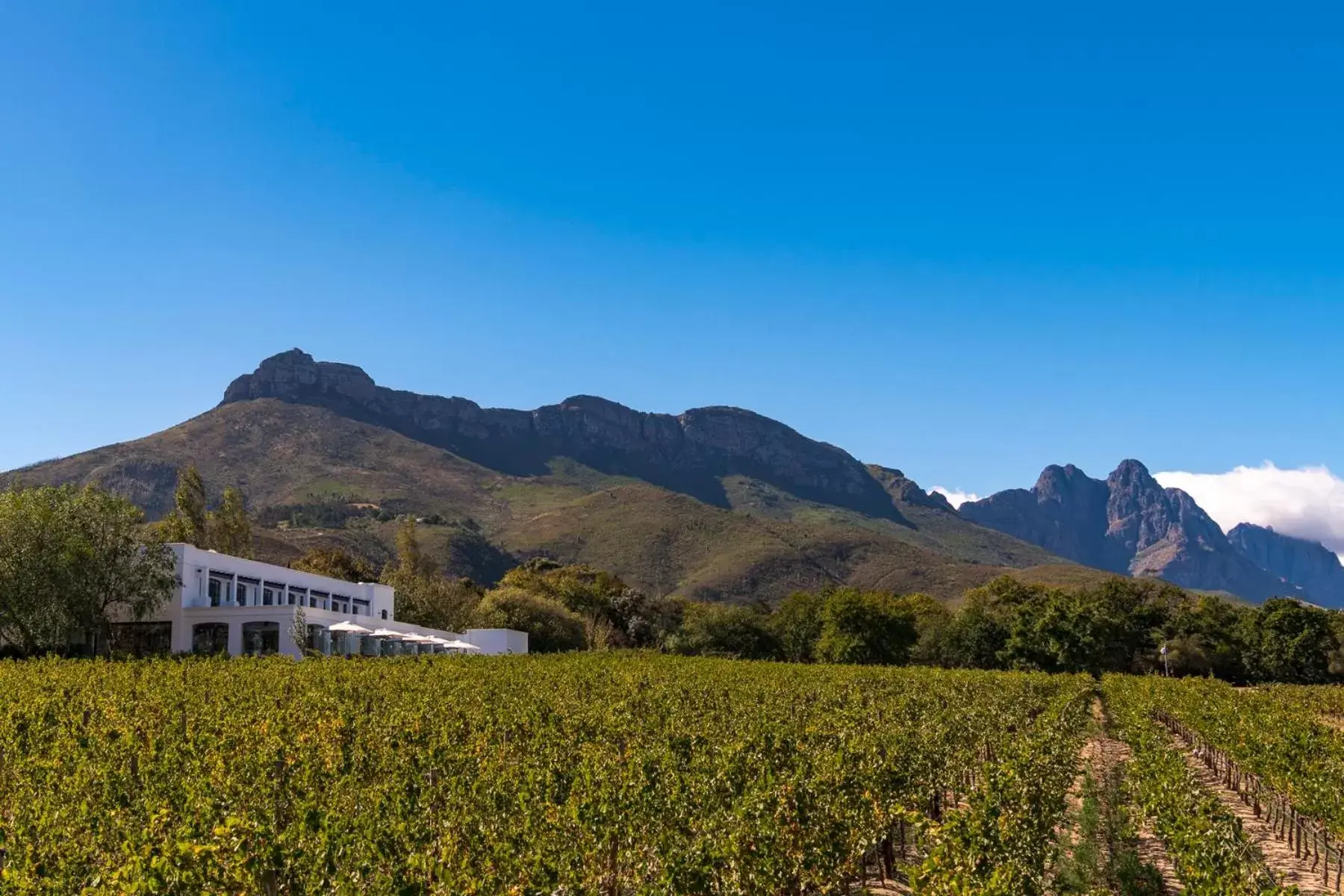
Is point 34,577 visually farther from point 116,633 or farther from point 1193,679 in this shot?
point 1193,679

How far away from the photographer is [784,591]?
130625mm

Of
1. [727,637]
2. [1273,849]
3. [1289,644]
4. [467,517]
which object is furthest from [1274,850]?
[467,517]

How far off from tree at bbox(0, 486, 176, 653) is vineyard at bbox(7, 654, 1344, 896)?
54.7 feet

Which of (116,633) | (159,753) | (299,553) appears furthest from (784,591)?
(159,753)

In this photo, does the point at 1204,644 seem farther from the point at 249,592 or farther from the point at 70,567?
the point at 70,567

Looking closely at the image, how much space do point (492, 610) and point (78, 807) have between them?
65.8 metres

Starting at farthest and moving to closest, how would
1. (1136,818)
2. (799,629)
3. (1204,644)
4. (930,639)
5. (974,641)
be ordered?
(799,629) → (930,639) → (1204,644) → (974,641) → (1136,818)

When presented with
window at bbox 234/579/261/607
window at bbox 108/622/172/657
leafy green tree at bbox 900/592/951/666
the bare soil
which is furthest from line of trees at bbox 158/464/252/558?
the bare soil

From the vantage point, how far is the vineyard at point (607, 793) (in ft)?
34.5

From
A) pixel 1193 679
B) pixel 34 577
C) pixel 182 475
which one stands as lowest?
pixel 1193 679

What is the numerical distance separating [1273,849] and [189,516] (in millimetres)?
65989

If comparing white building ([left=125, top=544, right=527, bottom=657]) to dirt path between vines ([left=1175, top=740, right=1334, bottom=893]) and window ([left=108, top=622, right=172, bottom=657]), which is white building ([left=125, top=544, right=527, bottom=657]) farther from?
dirt path between vines ([left=1175, top=740, right=1334, bottom=893])

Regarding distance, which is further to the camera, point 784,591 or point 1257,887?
point 784,591

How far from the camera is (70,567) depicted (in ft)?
149
